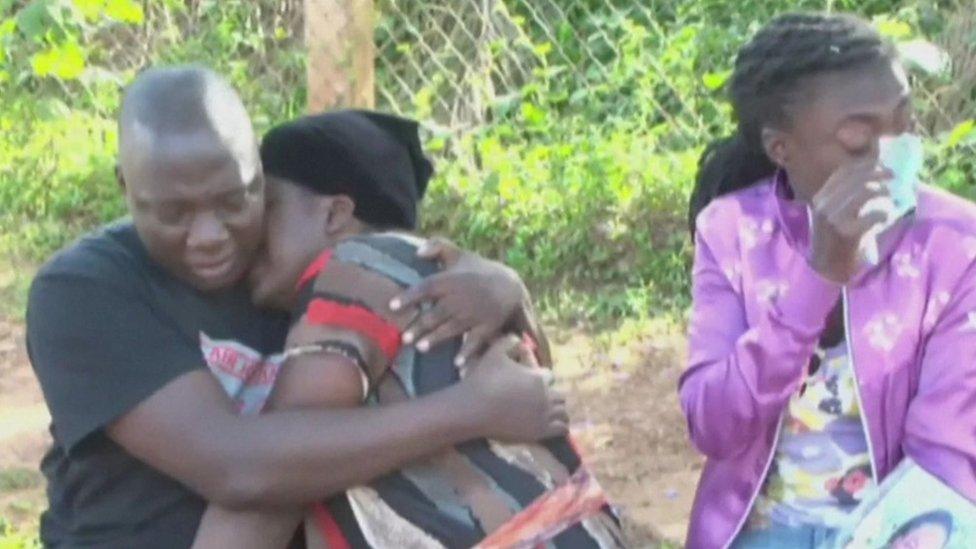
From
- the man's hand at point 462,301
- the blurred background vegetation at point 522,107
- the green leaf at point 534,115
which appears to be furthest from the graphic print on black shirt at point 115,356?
the green leaf at point 534,115

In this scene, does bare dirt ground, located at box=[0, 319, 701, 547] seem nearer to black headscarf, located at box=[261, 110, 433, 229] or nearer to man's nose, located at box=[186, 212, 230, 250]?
black headscarf, located at box=[261, 110, 433, 229]

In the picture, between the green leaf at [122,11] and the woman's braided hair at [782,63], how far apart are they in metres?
4.30

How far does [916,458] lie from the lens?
2697 mm

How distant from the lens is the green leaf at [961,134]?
194 inches

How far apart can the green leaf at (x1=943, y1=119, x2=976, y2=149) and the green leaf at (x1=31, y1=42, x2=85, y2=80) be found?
134 inches

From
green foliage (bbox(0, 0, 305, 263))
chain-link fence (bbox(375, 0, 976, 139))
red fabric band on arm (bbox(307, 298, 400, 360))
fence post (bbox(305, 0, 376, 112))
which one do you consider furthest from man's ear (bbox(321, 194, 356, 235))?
green foliage (bbox(0, 0, 305, 263))

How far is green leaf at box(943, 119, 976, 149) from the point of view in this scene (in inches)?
194

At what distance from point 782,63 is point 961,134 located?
2.29 metres

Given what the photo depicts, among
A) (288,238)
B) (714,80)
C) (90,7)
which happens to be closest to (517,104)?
(714,80)

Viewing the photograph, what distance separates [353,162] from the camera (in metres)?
2.65

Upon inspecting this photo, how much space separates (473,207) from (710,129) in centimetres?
86

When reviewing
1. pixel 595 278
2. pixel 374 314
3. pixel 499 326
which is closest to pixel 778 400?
pixel 499 326

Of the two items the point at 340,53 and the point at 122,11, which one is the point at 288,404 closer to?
the point at 340,53

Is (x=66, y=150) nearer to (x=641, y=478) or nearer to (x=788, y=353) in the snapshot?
(x=641, y=478)
